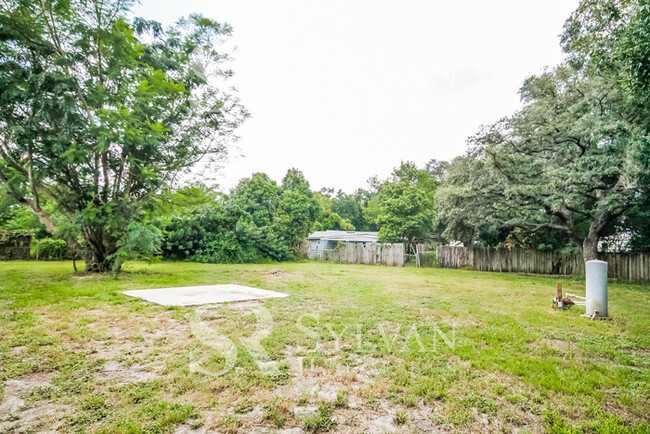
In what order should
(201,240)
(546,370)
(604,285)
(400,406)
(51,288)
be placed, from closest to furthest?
(400,406) → (546,370) → (604,285) → (51,288) → (201,240)

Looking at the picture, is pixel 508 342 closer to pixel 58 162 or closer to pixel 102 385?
pixel 102 385

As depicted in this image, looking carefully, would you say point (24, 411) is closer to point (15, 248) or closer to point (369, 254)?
point (369, 254)

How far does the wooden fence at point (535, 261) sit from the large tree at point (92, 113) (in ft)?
44.1

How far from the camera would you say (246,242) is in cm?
1692

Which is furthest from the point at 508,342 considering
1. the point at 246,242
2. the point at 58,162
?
the point at 246,242

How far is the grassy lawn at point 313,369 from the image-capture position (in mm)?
2002

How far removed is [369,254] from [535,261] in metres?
7.95

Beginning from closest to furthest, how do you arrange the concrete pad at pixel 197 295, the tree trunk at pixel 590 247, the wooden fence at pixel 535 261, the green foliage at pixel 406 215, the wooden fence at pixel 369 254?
the concrete pad at pixel 197 295
the tree trunk at pixel 590 247
the wooden fence at pixel 535 261
the wooden fence at pixel 369 254
the green foliage at pixel 406 215

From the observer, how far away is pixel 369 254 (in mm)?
18516

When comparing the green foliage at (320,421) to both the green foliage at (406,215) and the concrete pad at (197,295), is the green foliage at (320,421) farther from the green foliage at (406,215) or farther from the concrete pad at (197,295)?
the green foliage at (406,215)

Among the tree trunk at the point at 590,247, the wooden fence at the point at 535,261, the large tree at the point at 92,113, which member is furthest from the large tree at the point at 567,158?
the large tree at the point at 92,113

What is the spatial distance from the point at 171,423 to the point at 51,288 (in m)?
6.55

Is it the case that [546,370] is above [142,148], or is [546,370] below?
below

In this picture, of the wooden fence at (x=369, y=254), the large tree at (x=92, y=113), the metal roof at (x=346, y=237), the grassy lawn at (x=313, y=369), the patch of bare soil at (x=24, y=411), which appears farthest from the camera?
the metal roof at (x=346, y=237)
